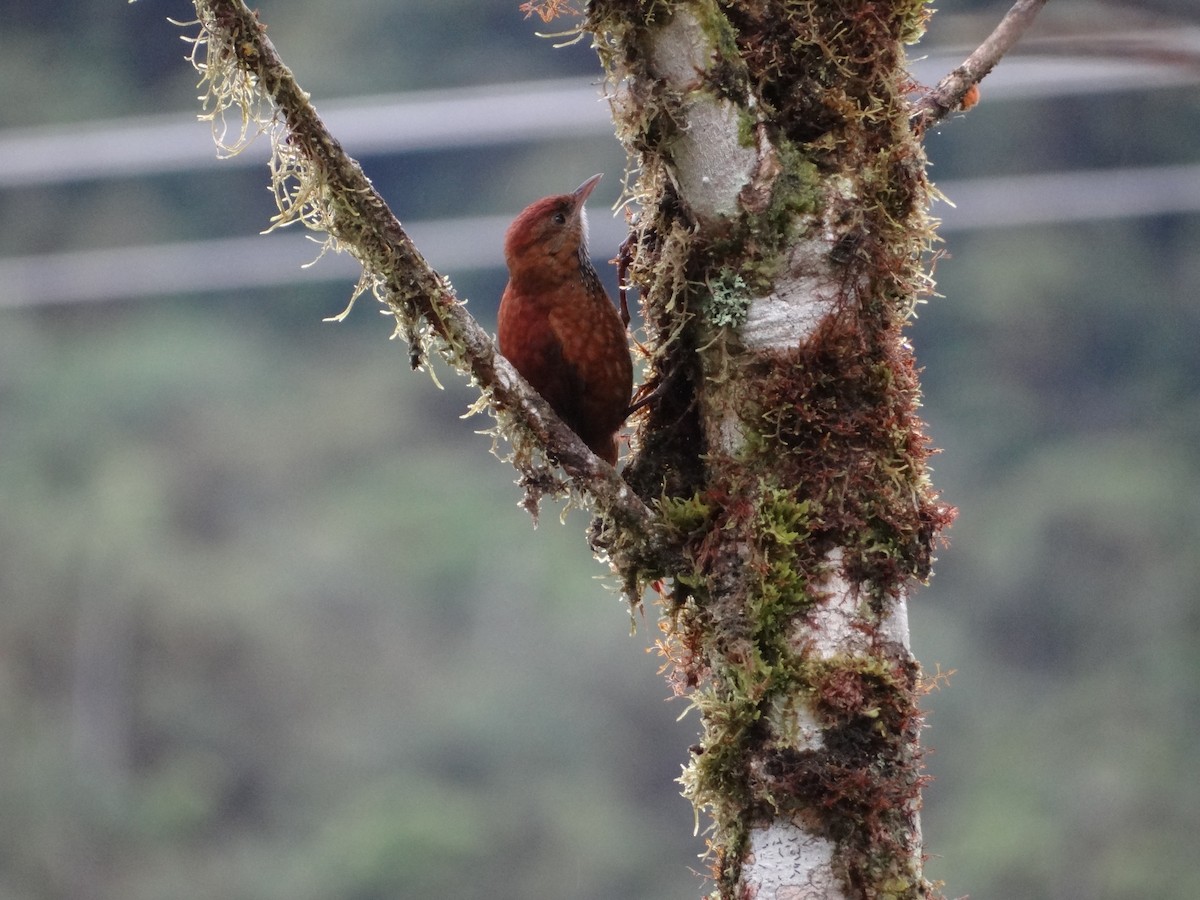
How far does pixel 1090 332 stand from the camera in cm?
2588

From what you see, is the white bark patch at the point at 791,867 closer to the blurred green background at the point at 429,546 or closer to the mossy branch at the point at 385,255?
the mossy branch at the point at 385,255

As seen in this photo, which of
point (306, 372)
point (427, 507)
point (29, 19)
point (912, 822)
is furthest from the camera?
point (29, 19)

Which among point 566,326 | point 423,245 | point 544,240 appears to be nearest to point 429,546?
point 423,245

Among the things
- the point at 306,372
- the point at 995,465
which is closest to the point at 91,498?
the point at 306,372

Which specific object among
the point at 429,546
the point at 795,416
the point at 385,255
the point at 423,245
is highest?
the point at 423,245

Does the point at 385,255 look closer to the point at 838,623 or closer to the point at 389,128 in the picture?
the point at 838,623

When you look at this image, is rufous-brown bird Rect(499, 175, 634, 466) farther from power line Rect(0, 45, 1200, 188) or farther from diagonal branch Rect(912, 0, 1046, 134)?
power line Rect(0, 45, 1200, 188)

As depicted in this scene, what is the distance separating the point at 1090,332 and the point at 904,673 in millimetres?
24432

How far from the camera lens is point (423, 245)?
2123cm

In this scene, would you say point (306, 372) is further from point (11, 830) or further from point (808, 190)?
point (808, 190)

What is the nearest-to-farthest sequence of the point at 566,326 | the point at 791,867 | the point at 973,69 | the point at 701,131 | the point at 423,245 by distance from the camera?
the point at 791,867 < the point at 701,131 < the point at 973,69 < the point at 566,326 < the point at 423,245

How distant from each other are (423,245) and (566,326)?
17920 mm

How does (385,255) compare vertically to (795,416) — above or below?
above

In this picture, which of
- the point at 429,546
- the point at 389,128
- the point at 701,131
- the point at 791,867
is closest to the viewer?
the point at 791,867
